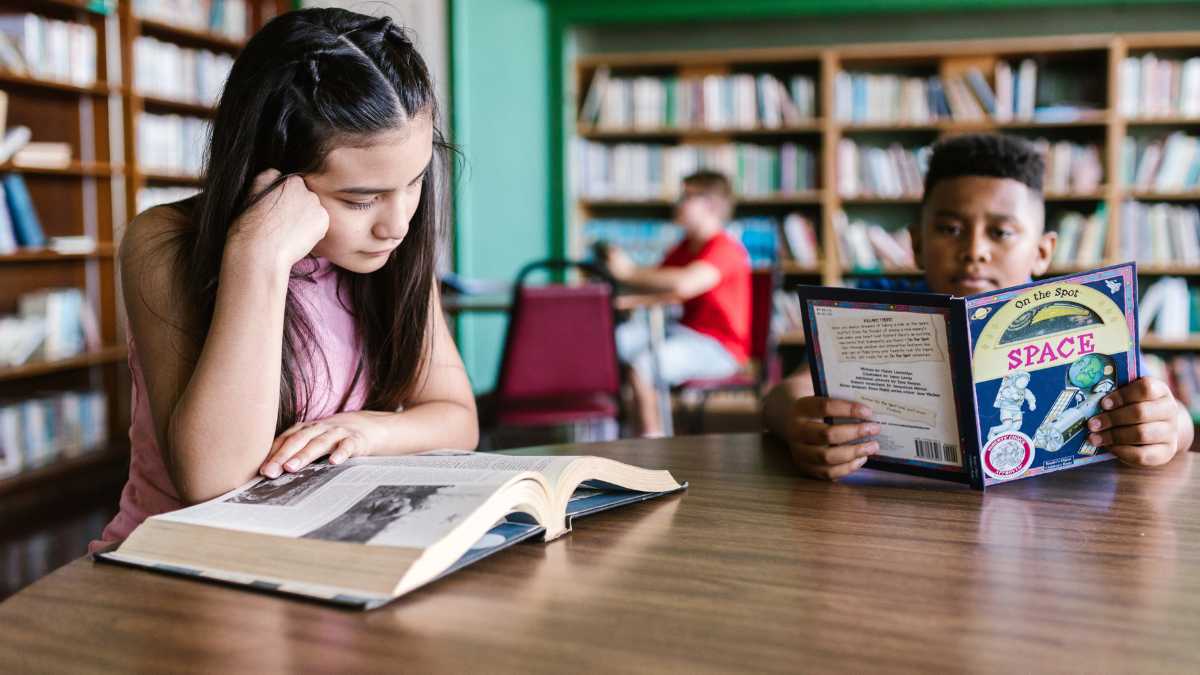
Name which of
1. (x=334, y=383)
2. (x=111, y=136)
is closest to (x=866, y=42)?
(x=111, y=136)

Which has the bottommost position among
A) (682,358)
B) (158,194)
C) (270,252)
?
(682,358)

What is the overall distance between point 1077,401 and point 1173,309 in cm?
450

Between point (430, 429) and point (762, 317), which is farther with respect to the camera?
point (762, 317)

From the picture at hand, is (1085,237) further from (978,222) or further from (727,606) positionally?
(727,606)

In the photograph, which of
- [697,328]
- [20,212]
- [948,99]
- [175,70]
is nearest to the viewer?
[20,212]

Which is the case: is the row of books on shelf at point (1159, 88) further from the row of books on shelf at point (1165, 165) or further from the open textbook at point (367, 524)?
the open textbook at point (367, 524)

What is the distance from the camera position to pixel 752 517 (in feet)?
2.91

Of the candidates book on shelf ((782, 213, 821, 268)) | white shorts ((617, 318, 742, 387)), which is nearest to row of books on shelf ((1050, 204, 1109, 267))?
book on shelf ((782, 213, 821, 268))

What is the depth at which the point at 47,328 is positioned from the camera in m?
3.71

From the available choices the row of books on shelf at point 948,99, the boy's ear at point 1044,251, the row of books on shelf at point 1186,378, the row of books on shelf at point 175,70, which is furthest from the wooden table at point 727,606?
the row of books on shelf at point 1186,378

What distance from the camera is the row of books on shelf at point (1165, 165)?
4832 mm

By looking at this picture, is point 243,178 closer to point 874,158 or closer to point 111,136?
point 111,136

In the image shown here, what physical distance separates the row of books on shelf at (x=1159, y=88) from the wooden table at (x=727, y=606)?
4.60 meters

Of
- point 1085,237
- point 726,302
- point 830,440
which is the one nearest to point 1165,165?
point 1085,237
